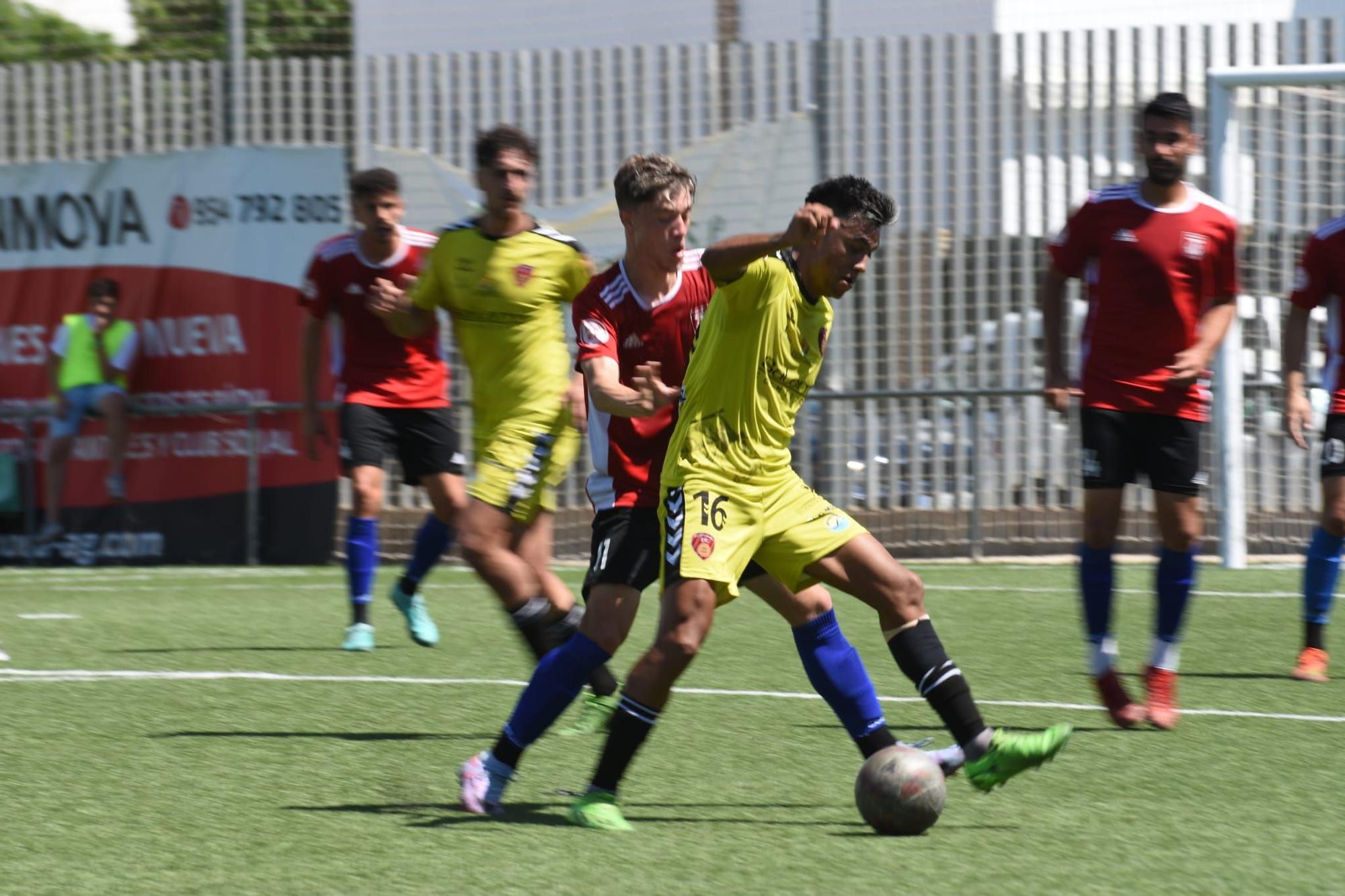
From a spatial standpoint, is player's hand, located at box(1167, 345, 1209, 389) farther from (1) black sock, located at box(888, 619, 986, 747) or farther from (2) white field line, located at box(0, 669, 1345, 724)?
(1) black sock, located at box(888, 619, 986, 747)

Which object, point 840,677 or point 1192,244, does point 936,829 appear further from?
point 1192,244

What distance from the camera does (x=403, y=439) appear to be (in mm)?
8430

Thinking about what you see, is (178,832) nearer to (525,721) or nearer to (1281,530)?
(525,721)

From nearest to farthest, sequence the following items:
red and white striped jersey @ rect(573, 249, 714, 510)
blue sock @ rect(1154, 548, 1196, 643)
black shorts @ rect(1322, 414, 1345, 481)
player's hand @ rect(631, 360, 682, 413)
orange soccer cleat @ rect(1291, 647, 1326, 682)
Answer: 1. player's hand @ rect(631, 360, 682, 413)
2. red and white striped jersey @ rect(573, 249, 714, 510)
3. blue sock @ rect(1154, 548, 1196, 643)
4. orange soccer cleat @ rect(1291, 647, 1326, 682)
5. black shorts @ rect(1322, 414, 1345, 481)

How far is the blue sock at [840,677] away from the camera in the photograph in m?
4.93

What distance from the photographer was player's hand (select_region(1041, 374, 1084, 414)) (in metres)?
6.45

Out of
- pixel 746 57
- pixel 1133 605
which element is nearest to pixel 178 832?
pixel 1133 605

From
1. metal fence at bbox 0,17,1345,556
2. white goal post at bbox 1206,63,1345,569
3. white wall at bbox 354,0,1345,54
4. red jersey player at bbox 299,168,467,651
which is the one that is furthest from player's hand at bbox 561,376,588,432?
white wall at bbox 354,0,1345,54

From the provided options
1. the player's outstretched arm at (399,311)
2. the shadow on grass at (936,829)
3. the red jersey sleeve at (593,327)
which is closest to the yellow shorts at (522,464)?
the player's outstretched arm at (399,311)

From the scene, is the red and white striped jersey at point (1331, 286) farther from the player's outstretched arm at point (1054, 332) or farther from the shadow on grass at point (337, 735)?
the shadow on grass at point (337, 735)

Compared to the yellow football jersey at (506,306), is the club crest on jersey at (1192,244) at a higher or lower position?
higher

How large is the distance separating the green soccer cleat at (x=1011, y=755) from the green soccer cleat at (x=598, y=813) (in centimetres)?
91

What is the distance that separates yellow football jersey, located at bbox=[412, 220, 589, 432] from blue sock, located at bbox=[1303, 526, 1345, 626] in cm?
314

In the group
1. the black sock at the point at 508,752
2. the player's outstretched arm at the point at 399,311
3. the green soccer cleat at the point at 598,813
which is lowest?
the green soccer cleat at the point at 598,813
